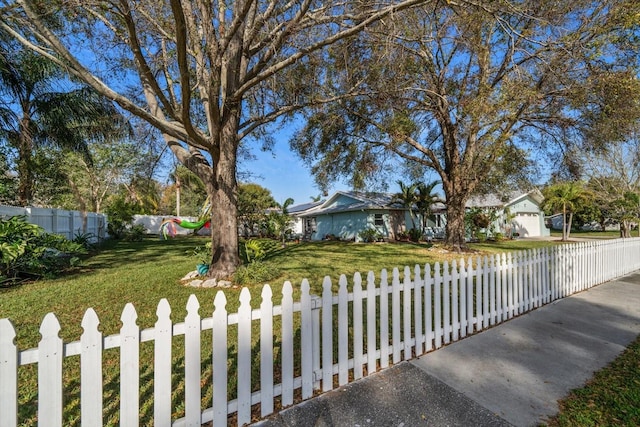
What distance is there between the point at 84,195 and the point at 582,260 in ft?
103

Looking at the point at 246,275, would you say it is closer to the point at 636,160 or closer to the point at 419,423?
the point at 419,423

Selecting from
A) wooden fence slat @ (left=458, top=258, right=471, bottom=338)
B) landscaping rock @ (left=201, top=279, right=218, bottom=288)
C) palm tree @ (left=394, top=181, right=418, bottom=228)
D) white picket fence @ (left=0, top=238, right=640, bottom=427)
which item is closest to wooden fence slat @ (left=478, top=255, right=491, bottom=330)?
white picket fence @ (left=0, top=238, right=640, bottom=427)

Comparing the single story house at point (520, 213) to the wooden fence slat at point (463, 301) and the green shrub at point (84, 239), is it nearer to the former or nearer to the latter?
the wooden fence slat at point (463, 301)

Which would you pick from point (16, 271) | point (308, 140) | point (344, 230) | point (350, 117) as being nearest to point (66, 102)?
point (16, 271)

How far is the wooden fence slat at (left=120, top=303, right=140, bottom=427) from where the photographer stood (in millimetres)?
1851

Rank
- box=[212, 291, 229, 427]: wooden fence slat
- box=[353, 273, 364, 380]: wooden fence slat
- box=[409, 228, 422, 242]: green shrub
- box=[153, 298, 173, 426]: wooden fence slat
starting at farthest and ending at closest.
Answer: box=[409, 228, 422, 242]: green shrub < box=[353, 273, 364, 380]: wooden fence slat < box=[212, 291, 229, 427]: wooden fence slat < box=[153, 298, 173, 426]: wooden fence slat

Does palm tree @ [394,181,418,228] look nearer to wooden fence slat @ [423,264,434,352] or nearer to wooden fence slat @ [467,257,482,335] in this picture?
wooden fence slat @ [467,257,482,335]

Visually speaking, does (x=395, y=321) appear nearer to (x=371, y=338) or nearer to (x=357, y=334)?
(x=371, y=338)

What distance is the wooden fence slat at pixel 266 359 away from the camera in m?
2.33

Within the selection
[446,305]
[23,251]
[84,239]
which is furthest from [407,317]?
[84,239]

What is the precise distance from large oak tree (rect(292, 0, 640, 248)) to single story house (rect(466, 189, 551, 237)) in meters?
12.7

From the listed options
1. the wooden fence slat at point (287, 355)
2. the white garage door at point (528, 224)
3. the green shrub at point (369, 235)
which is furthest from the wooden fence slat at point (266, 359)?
the white garage door at point (528, 224)

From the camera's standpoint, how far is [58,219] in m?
11.7

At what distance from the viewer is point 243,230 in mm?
24359
